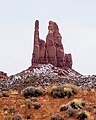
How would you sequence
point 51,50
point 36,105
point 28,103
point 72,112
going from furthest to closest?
point 51,50
point 28,103
point 36,105
point 72,112

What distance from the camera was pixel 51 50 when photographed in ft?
492

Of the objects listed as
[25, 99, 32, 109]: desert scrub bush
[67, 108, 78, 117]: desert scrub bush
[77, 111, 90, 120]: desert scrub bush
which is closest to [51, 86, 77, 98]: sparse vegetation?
[25, 99, 32, 109]: desert scrub bush

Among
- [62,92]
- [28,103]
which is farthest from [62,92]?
[28,103]

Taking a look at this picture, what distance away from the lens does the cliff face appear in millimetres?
147375

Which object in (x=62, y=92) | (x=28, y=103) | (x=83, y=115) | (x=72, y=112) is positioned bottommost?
(x=83, y=115)

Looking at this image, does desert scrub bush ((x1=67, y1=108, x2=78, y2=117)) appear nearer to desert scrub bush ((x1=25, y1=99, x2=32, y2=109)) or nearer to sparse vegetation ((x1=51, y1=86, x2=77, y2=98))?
desert scrub bush ((x1=25, y1=99, x2=32, y2=109))

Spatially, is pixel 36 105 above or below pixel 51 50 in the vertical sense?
below

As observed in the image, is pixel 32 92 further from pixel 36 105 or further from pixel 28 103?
pixel 36 105

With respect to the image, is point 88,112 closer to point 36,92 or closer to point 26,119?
point 26,119

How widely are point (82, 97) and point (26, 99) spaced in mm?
4061

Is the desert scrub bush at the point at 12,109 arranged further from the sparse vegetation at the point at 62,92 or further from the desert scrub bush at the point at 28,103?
the sparse vegetation at the point at 62,92

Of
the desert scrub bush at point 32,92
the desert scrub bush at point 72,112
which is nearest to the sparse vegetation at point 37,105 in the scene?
the desert scrub bush at point 72,112

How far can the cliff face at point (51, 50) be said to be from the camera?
147 metres

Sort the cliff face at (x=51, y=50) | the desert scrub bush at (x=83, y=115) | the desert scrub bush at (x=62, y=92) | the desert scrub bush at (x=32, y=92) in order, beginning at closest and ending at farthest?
the desert scrub bush at (x=83, y=115), the desert scrub bush at (x=62, y=92), the desert scrub bush at (x=32, y=92), the cliff face at (x=51, y=50)
